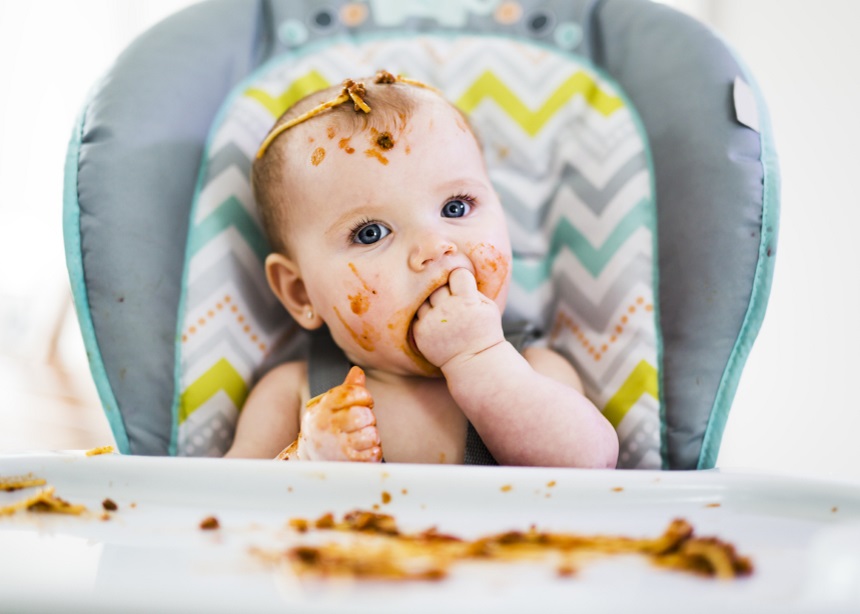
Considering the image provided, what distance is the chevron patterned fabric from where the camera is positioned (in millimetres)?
909

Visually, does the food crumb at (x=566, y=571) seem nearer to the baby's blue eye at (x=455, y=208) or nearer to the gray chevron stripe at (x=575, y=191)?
the baby's blue eye at (x=455, y=208)

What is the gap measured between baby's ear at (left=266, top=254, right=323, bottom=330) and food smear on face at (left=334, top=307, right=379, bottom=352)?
9 centimetres

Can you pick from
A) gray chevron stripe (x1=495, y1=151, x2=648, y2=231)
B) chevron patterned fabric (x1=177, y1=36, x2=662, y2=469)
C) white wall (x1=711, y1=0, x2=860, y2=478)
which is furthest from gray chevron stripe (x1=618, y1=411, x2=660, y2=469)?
white wall (x1=711, y1=0, x2=860, y2=478)

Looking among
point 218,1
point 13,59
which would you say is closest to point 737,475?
point 218,1

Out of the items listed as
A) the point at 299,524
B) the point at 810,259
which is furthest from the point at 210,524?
the point at 810,259

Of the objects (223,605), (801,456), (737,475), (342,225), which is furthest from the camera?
(801,456)

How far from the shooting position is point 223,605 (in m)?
0.41

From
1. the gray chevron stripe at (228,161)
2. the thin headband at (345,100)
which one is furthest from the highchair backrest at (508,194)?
the thin headband at (345,100)

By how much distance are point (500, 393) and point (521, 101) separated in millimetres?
452

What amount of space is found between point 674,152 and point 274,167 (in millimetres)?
456

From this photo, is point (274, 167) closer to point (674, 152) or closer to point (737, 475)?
point (674, 152)

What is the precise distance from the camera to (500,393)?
2.49 ft

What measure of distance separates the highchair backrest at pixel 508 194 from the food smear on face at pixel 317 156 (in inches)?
7.3

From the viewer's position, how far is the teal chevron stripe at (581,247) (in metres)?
0.93
